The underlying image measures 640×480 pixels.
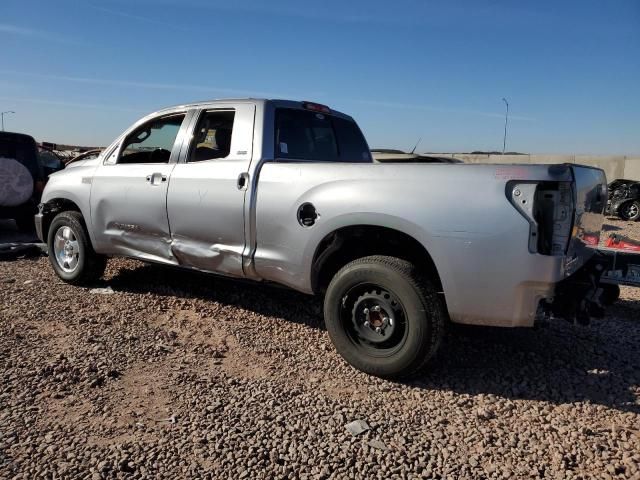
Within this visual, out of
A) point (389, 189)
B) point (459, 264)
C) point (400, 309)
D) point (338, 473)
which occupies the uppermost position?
point (389, 189)

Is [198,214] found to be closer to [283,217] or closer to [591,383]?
[283,217]

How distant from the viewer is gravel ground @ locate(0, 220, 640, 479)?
2.59 meters

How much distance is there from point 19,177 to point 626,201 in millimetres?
15599

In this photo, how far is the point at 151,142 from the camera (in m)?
5.32

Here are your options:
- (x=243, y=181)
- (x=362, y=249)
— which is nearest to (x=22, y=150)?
(x=243, y=181)

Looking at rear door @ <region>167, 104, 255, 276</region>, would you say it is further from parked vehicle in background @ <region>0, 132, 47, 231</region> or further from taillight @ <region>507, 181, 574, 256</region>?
parked vehicle in background @ <region>0, 132, 47, 231</region>

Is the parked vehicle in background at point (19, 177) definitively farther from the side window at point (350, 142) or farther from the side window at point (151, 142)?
the side window at point (350, 142)

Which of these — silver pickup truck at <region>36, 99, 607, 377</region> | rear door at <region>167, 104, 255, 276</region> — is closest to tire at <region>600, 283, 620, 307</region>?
silver pickup truck at <region>36, 99, 607, 377</region>

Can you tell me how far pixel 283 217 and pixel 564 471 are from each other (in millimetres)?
2338

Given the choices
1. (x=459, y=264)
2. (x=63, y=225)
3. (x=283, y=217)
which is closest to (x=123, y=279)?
(x=63, y=225)

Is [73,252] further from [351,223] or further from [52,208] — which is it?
[351,223]

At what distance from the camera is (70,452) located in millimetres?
2596

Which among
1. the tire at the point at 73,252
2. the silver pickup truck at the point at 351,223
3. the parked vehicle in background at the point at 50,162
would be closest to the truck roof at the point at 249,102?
the silver pickup truck at the point at 351,223

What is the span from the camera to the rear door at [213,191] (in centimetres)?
412
